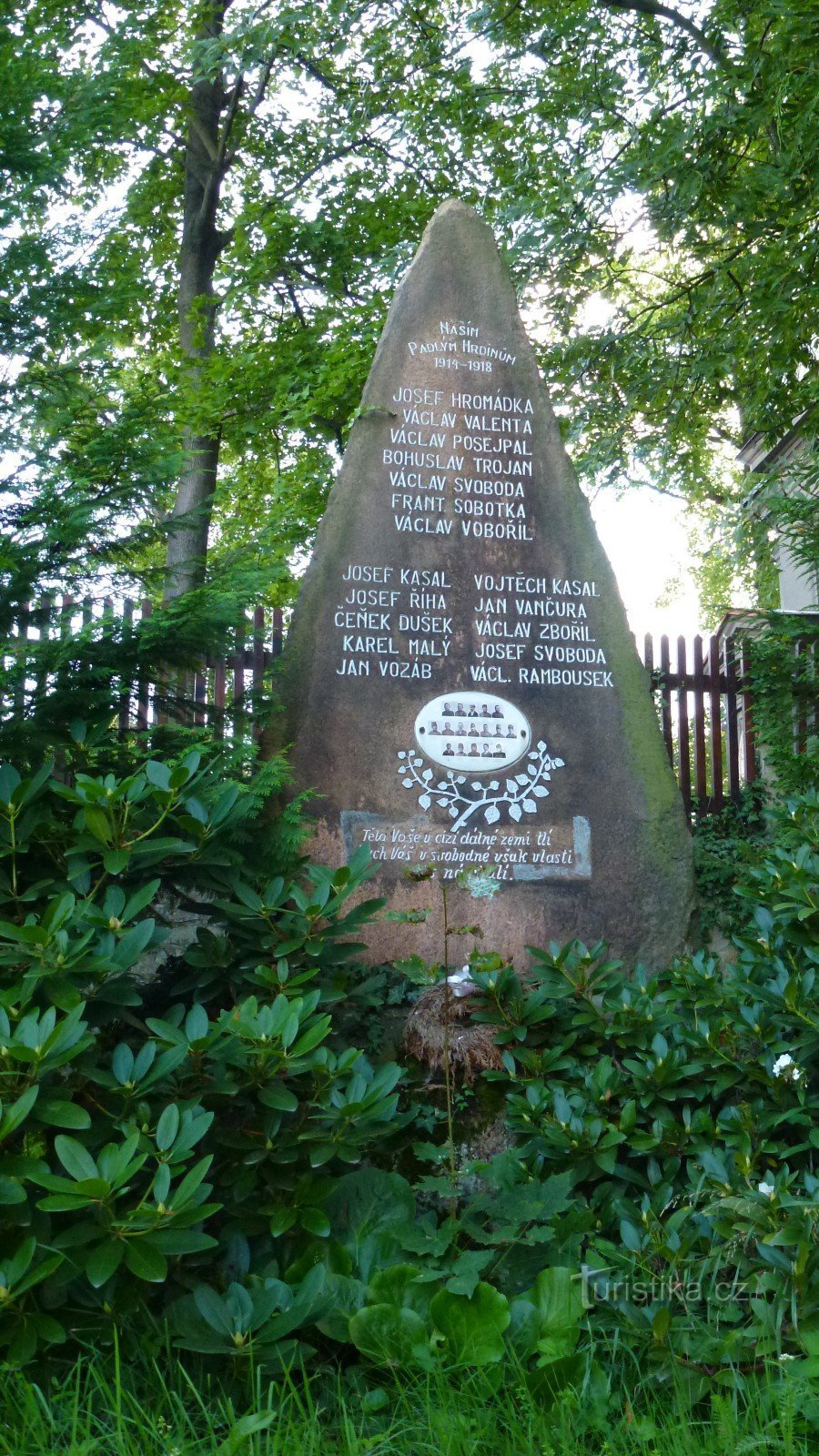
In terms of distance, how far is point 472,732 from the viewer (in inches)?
206

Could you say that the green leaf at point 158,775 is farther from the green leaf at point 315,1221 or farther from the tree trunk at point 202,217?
the tree trunk at point 202,217

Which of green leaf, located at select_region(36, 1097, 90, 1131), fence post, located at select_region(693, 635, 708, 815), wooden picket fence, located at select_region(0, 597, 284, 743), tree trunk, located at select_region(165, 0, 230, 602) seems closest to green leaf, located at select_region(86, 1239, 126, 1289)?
green leaf, located at select_region(36, 1097, 90, 1131)

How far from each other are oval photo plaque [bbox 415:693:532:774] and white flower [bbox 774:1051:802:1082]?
2.02 metres

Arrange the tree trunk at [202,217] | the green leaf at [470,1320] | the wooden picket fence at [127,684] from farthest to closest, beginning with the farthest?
1. the tree trunk at [202,217]
2. the wooden picket fence at [127,684]
3. the green leaf at [470,1320]

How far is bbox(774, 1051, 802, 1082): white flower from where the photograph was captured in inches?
134

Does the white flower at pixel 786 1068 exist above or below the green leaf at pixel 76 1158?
below

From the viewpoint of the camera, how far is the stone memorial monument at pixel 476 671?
5.09 meters

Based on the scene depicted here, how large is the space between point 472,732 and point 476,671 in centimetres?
28

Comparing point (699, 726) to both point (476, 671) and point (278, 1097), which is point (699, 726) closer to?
point (476, 671)

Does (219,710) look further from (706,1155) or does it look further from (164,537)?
(706,1155)

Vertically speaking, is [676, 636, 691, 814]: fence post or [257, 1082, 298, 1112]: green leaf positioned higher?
[676, 636, 691, 814]: fence post

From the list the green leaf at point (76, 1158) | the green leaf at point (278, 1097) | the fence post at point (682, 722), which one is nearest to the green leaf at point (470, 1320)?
the green leaf at point (278, 1097)

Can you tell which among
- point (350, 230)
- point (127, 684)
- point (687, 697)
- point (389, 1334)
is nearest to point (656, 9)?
point (350, 230)

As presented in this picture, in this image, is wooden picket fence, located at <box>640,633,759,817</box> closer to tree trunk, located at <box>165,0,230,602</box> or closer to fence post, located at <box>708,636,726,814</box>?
fence post, located at <box>708,636,726,814</box>
